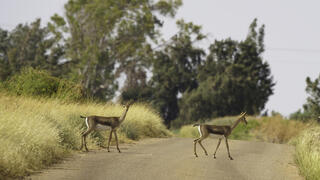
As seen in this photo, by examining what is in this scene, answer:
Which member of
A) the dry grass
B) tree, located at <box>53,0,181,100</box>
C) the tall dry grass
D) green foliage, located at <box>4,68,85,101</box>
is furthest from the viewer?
tree, located at <box>53,0,181,100</box>

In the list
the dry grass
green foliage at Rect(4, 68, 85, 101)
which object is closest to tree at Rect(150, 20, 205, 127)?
the dry grass

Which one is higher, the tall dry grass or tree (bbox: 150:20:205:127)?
tree (bbox: 150:20:205:127)

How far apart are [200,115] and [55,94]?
31.8 m

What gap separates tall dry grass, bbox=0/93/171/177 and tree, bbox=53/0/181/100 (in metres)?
28.2

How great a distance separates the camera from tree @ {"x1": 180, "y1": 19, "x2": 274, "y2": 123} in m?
55.3

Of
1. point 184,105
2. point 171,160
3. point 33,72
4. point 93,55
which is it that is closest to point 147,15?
point 93,55

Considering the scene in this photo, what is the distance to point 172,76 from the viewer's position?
6000cm

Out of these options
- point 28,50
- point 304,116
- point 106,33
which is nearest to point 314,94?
point 304,116

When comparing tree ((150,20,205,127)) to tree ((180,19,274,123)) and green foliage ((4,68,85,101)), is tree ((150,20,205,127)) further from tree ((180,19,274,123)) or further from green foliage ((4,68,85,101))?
green foliage ((4,68,85,101))

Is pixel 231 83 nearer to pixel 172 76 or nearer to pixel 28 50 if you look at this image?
pixel 172 76

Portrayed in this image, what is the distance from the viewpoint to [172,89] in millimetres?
60750

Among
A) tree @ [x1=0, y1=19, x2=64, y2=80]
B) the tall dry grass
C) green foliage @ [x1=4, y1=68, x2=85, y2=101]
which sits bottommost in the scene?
the tall dry grass

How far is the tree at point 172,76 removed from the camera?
196ft

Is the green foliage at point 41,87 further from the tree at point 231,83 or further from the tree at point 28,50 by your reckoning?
the tree at point 231,83
